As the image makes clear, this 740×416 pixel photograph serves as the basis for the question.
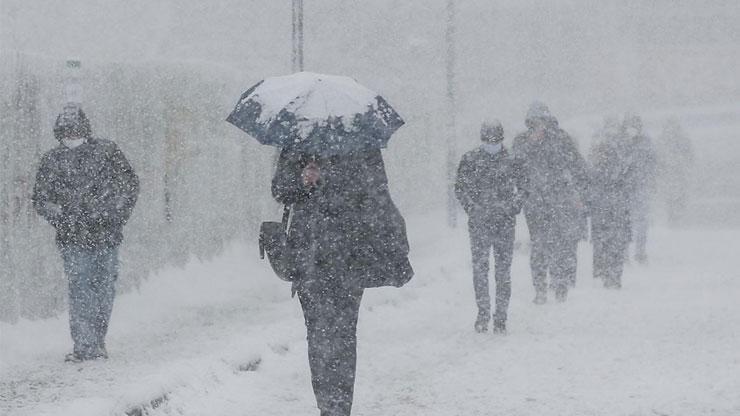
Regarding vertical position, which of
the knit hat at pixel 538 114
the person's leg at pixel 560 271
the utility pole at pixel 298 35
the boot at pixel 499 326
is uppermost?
the utility pole at pixel 298 35

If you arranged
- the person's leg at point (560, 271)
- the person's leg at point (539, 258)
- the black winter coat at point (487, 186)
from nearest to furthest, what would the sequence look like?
the black winter coat at point (487, 186), the person's leg at point (539, 258), the person's leg at point (560, 271)

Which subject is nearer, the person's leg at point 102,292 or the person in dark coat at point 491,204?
the person's leg at point 102,292

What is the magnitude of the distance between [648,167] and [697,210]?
464 cm

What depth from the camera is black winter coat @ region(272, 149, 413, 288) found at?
5.70m

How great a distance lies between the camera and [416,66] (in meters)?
30.9

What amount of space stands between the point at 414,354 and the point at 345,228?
282 centimetres

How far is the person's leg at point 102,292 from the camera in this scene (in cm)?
830

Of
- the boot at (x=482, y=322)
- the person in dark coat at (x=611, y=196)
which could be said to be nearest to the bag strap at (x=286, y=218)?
the boot at (x=482, y=322)

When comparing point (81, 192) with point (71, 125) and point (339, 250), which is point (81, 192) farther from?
point (339, 250)

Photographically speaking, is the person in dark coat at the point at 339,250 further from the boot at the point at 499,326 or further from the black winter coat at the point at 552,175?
the black winter coat at the point at 552,175

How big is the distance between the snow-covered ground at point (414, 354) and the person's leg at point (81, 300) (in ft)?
0.61

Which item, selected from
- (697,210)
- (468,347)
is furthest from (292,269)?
(697,210)

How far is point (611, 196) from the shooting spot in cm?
1221

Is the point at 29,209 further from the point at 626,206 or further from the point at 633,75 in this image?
the point at 633,75
